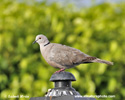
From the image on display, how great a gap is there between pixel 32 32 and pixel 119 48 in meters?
1.64

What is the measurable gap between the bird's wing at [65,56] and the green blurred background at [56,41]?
2.13 metres

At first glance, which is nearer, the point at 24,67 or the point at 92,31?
the point at 24,67

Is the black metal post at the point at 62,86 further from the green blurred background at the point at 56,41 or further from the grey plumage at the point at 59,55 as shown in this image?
the green blurred background at the point at 56,41

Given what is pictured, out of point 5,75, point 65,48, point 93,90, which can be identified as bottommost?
point 93,90

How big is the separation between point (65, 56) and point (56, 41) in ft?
8.10

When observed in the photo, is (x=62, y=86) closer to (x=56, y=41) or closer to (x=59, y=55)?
(x=59, y=55)

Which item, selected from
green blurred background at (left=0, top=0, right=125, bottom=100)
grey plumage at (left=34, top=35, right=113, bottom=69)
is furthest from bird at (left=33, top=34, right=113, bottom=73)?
green blurred background at (left=0, top=0, right=125, bottom=100)

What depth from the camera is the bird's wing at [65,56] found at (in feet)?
8.97

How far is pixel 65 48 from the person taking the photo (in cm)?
277

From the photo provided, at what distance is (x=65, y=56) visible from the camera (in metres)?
2.76

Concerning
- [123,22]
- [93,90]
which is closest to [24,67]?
[93,90]

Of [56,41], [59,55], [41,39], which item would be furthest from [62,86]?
[56,41]

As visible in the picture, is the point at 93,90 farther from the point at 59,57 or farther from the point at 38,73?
the point at 59,57

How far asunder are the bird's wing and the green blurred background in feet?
6.98
